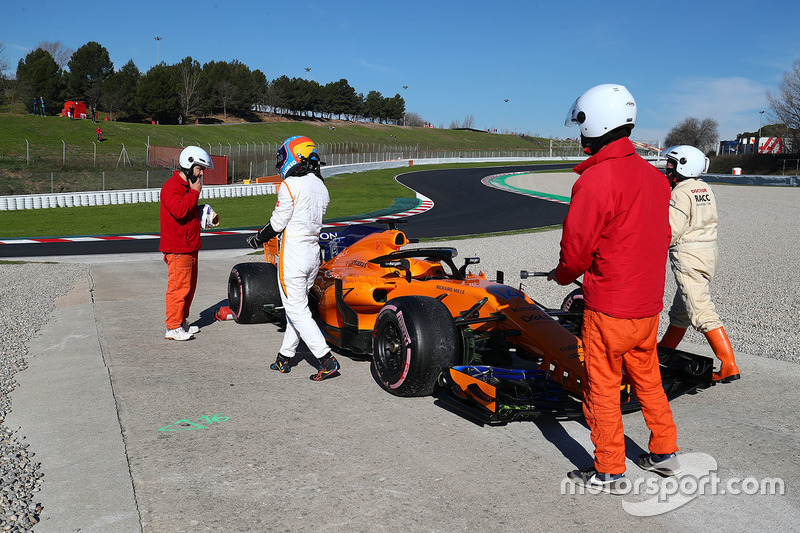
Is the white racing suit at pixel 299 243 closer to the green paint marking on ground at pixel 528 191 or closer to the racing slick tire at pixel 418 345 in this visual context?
the racing slick tire at pixel 418 345

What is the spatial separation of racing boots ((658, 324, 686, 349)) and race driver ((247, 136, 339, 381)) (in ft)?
10.2

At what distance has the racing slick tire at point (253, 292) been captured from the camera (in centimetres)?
768

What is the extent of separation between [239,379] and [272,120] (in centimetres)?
10928

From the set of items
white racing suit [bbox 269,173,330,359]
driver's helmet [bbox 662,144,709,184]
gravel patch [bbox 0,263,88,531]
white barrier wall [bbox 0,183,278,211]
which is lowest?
gravel patch [bbox 0,263,88,531]

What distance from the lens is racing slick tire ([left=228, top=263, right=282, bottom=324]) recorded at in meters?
7.68

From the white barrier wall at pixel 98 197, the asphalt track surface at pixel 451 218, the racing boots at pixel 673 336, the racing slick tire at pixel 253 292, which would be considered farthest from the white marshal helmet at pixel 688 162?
the white barrier wall at pixel 98 197

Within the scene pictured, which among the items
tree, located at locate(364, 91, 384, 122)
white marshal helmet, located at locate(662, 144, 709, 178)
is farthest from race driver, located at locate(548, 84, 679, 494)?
tree, located at locate(364, 91, 384, 122)

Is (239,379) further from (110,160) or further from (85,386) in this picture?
(110,160)

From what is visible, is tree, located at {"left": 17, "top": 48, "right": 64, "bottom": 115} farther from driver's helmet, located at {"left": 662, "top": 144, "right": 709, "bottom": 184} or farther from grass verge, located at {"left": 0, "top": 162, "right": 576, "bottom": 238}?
driver's helmet, located at {"left": 662, "top": 144, "right": 709, "bottom": 184}

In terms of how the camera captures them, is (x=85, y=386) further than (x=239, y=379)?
No

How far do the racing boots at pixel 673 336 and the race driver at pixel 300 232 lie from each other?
10.2 feet

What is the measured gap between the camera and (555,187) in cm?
4047

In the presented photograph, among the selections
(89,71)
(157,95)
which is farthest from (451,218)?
(89,71)


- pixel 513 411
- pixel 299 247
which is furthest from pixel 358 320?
pixel 513 411
